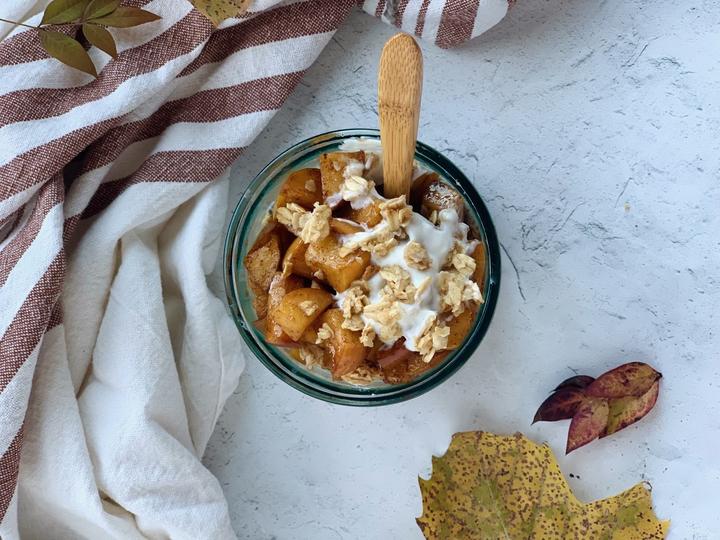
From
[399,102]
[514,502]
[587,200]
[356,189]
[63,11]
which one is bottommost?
[514,502]

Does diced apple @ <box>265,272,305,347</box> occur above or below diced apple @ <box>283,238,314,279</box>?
below

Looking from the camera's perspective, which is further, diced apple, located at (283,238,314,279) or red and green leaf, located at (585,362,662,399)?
red and green leaf, located at (585,362,662,399)

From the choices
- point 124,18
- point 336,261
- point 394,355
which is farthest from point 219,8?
point 394,355

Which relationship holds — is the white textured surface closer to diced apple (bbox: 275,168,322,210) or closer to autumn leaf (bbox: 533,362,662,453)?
autumn leaf (bbox: 533,362,662,453)

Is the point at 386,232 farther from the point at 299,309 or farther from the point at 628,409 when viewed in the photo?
the point at 628,409

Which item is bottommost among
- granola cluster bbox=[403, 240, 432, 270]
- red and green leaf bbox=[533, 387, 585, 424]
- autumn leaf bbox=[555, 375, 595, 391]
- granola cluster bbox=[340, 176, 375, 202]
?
red and green leaf bbox=[533, 387, 585, 424]

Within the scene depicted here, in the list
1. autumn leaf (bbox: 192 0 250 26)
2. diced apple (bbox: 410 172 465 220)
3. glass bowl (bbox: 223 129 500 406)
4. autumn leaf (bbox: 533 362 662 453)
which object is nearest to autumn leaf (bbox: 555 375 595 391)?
autumn leaf (bbox: 533 362 662 453)

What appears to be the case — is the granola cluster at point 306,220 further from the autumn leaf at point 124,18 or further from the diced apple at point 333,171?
the autumn leaf at point 124,18
